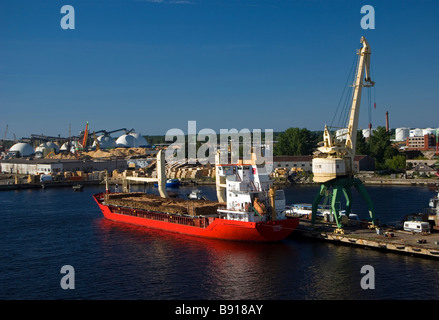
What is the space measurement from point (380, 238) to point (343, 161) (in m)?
6.66

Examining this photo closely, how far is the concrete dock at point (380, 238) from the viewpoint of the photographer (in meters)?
30.2

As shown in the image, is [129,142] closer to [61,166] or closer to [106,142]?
[106,142]

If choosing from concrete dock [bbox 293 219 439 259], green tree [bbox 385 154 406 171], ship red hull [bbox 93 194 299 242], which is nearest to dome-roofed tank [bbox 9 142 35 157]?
green tree [bbox 385 154 406 171]

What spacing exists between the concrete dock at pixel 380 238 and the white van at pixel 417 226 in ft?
1.19

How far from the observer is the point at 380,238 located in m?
32.8

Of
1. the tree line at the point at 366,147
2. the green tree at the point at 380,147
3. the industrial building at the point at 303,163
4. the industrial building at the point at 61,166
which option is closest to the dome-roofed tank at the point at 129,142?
the industrial building at the point at 61,166

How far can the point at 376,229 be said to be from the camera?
3456 centimetres

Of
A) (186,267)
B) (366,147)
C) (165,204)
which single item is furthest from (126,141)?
(186,267)

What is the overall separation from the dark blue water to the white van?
443cm

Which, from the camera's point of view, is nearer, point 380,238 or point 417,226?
point 380,238

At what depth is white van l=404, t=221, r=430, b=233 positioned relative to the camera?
111 ft

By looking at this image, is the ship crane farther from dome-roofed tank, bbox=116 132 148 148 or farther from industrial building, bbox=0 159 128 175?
dome-roofed tank, bbox=116 132 148 148
